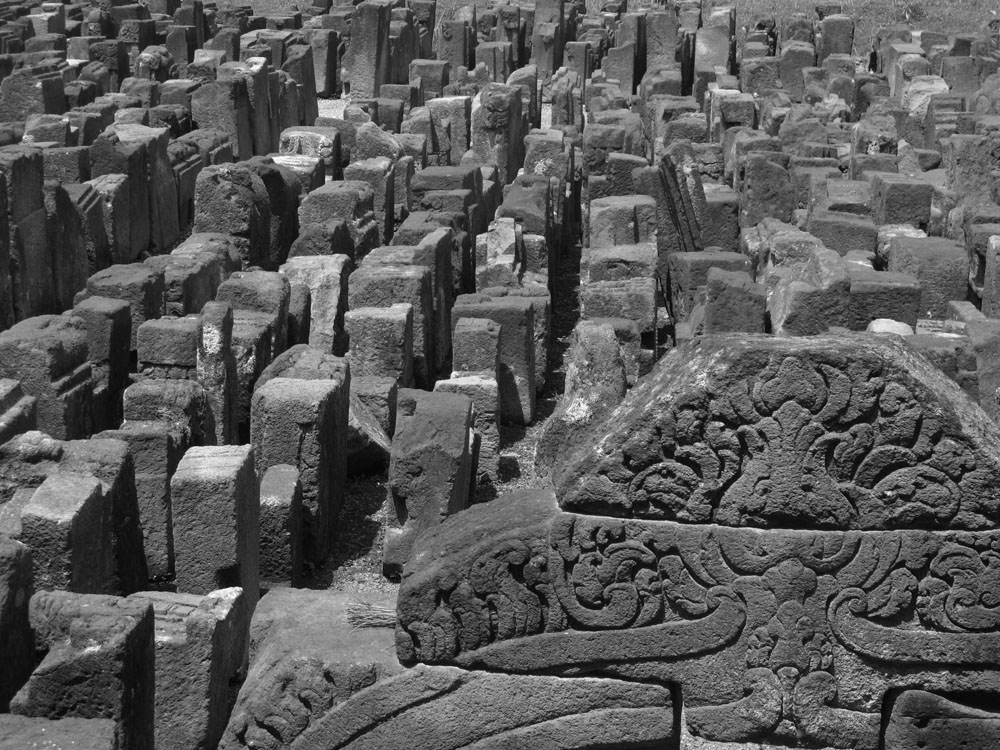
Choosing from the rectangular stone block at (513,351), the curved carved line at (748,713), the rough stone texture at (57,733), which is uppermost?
the curved carved line at (748,713)

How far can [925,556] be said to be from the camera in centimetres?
453

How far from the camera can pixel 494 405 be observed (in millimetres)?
11102

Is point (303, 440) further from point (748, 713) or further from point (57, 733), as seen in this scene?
point (748, 713)

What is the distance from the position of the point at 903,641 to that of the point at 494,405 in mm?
6644

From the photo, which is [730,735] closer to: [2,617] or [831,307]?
[2,617]

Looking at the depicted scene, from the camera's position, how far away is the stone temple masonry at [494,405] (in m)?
4.55

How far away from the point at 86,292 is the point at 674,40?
→ 19967 mm

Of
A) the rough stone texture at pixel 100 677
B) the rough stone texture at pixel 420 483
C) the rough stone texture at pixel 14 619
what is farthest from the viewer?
the rough stone texture at pixel 420 483

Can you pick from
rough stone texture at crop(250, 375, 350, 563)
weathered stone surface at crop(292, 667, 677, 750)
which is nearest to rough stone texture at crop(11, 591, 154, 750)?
weathered stone surface at crop(292, 667, 677, 750)

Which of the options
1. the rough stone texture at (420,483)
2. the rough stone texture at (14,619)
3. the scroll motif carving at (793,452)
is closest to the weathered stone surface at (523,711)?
the scroll motif carving at (793,452)

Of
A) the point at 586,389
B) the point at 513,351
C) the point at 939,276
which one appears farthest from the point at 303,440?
the point at 939,276

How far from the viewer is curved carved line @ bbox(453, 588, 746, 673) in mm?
4621

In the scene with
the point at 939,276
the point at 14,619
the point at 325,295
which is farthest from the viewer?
the point at 325,295

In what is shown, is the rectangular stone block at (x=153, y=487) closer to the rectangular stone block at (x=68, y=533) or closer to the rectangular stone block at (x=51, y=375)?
the rectangular stone block at (x=68, y=533)
